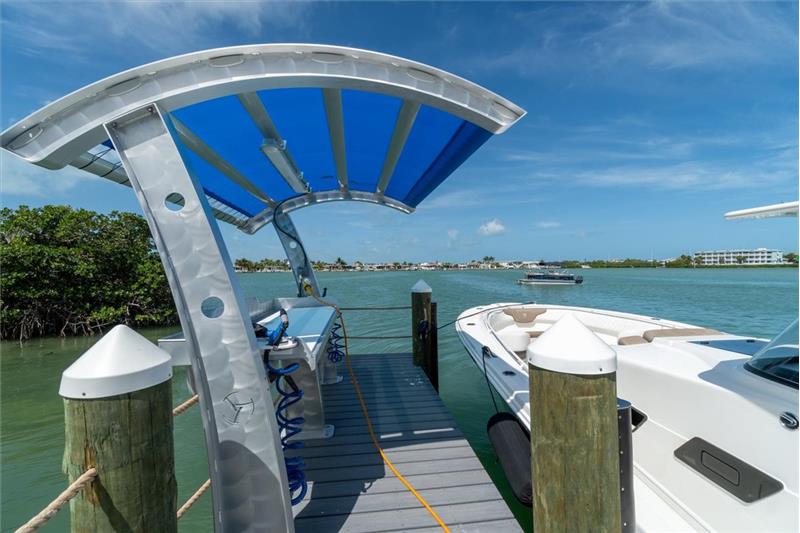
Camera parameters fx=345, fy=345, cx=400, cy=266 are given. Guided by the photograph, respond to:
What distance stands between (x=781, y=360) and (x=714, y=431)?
543 millimetres

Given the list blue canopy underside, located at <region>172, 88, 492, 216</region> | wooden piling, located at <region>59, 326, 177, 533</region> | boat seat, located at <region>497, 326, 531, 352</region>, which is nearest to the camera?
wooden piling, located at <region>59, 326, 177, 533</region>

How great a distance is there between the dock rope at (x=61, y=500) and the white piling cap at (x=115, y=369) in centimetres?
25

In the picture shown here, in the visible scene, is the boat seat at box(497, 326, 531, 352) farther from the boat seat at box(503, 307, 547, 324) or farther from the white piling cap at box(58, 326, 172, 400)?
the white piling cap at box(58, 326, 172, 400)

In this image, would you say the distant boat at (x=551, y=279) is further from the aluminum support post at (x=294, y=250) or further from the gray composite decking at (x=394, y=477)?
the gray composite decking at (x=394, y=477)

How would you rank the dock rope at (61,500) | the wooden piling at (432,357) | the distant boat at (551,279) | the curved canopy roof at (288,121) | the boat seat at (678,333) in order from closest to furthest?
the dock rope at (61,500) → the curved canopy roof at (288,121) → the boat seat at (678,333) → the wooden piling at (432,357) → the distant boat at (551,279)

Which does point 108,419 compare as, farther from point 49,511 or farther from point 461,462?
point 461,462

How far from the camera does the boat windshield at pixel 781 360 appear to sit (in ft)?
6.20

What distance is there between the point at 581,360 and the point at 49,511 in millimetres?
1818

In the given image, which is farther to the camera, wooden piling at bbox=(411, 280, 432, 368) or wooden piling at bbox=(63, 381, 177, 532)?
wooden piling at bbox=(411, 280, 432, 368)

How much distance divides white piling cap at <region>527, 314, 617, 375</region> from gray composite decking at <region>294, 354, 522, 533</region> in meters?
1.39

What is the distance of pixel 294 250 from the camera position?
513cm

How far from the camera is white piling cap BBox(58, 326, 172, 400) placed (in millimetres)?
1086

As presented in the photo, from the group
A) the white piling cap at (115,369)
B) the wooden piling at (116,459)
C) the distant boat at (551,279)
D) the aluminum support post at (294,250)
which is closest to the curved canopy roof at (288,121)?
the aluminum support post at (294,250)

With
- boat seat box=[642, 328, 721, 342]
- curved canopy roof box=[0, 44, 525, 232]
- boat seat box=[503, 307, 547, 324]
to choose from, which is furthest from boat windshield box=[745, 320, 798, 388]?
boat seat box=[503, 307, 547, 324]
